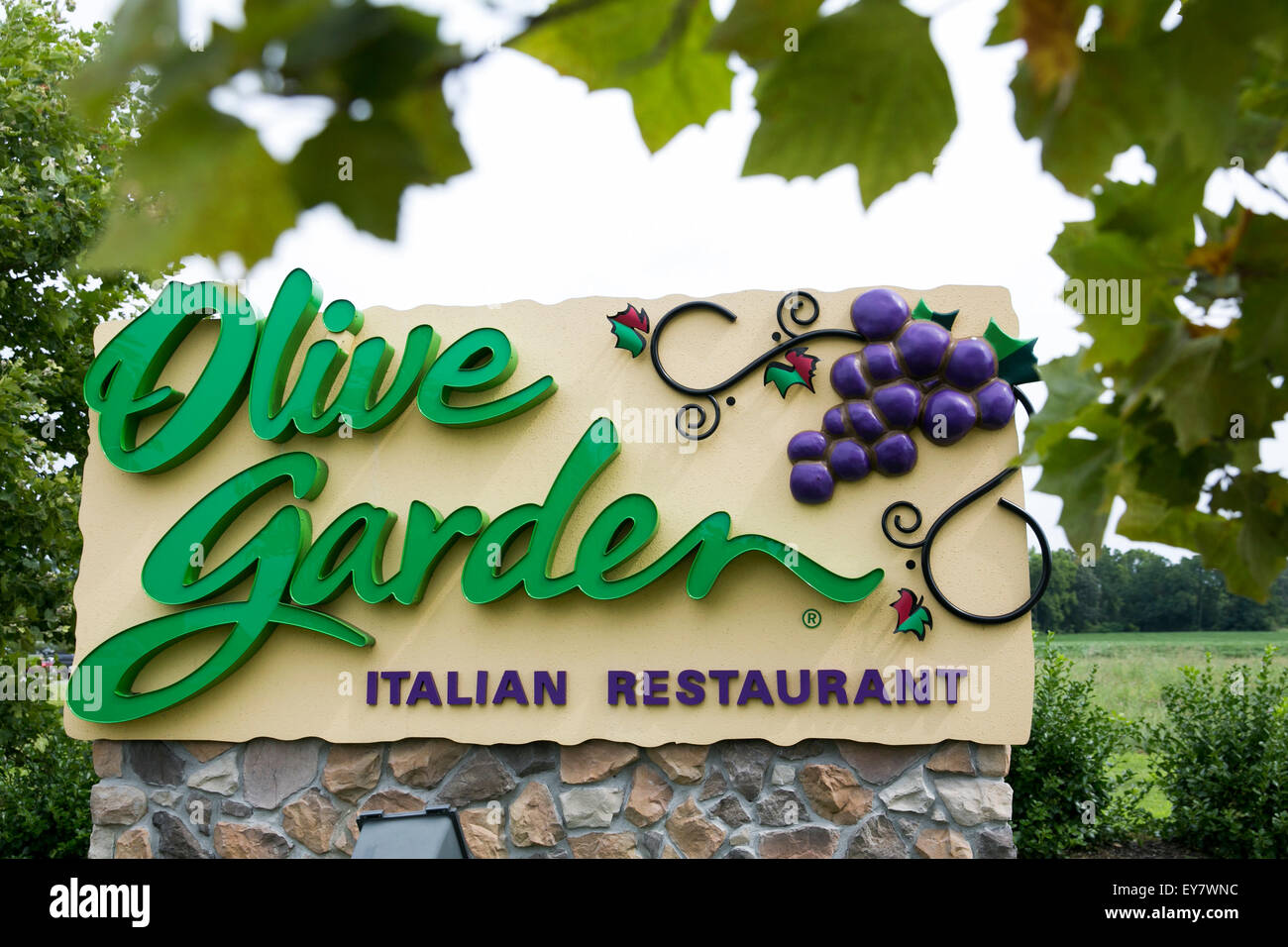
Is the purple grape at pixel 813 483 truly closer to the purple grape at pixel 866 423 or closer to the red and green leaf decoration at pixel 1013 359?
the purple grape at pixel 866 423

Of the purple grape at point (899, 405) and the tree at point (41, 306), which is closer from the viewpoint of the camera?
the purple grape at point (899, 405)

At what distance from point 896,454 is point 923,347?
506mm

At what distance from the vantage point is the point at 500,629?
4234 mm

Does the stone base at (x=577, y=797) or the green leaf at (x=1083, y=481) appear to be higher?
the green leaf at (x=1083, y=481)

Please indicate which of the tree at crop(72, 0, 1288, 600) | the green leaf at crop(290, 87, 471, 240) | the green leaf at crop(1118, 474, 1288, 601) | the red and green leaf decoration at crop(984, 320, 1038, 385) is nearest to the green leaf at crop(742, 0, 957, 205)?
the tree at crop(72, 0, 1288, 600)

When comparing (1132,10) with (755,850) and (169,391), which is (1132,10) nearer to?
(755,850)

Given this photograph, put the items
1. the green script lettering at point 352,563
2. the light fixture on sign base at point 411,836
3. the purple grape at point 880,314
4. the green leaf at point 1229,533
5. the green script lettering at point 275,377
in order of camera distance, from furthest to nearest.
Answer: the green script lettering at point 275,377 → the purple grape at point 880,314 → the green script lettering at point 352,563 → the light fixture on sign base at point 411,836 → the green leaf at point 1229,533

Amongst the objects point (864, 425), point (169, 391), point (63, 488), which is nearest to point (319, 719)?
point (169, 391)

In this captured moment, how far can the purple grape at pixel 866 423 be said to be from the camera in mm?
4125

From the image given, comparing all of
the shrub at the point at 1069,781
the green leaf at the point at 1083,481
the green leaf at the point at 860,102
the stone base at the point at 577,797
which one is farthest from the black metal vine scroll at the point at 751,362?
the green leaf at the point at 860,102

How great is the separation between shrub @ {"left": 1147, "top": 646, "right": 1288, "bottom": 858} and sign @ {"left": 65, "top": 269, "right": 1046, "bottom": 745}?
2.39m

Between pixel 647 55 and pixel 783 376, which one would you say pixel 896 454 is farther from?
pixel 647 55

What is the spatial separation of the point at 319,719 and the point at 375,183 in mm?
4147

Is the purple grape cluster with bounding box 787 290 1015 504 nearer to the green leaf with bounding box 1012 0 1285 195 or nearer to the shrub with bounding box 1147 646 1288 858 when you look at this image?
the shrub with bounding box 1147 646 1288 858
